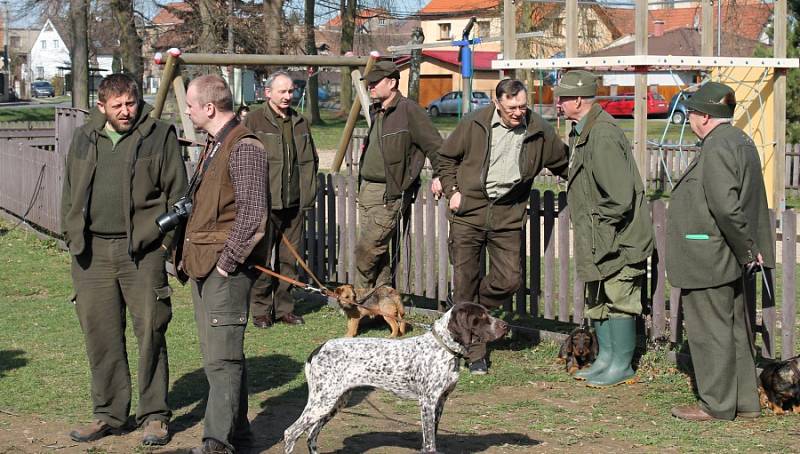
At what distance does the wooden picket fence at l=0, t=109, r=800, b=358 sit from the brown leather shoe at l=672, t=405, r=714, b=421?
0.79 meters

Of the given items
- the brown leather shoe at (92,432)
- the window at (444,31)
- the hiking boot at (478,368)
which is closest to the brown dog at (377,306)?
the hiking boot at (478,368)

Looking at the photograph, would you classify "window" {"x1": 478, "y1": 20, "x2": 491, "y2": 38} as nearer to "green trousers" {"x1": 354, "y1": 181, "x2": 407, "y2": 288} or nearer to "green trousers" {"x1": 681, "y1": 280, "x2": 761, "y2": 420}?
"green trousers" {"x1": 354, "y1": 181, "x2": 407, "y2": 288}

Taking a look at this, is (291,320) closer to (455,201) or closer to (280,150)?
(280,150)

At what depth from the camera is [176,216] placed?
5598mm

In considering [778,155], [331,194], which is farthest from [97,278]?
[778,155]

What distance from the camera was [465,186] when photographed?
7926 mm

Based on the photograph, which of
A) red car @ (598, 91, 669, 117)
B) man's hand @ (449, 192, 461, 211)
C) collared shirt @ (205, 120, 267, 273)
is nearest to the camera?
collared shirt @ (205, 120, 267, 273)

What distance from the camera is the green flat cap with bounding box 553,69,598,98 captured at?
23.2 feet

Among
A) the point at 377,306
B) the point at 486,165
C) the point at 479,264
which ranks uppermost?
the point at 486,165

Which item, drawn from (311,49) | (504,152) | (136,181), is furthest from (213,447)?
(311,49)

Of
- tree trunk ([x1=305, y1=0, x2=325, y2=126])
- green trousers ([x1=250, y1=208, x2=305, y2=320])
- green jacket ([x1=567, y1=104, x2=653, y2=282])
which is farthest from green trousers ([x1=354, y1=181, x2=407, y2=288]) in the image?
tree trunk ([x1=305, y1=0, x2=325, y2=126])

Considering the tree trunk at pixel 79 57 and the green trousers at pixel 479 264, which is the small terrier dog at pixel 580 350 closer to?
the green trousers at pixel 479 264

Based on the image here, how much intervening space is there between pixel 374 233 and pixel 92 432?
356 cm

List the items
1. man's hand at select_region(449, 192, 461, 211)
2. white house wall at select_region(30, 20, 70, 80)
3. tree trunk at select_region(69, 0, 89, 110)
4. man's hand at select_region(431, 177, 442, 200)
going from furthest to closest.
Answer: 1. white house wall at select_region(30, 20, 70, 80)
2. tree trunk at select_region(69, 0, 89, 110)
3. man's hand at select_region(431, 177, 442, 200)
4. man's hand at select_region(449, 192, 461, 211)
